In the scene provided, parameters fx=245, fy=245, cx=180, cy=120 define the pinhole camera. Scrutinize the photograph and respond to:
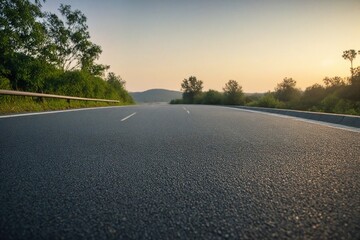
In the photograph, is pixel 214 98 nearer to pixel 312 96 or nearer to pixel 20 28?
pixel 312 96

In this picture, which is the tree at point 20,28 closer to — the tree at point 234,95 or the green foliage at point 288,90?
the tree at point 234,95

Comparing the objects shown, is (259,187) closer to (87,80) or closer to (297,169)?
(297,169)

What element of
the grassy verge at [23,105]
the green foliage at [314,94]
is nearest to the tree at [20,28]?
the grassy verge at [23,105]

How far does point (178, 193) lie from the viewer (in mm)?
2037

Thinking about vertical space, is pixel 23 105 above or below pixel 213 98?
below

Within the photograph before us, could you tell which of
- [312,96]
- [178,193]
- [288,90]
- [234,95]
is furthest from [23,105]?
[288,90]

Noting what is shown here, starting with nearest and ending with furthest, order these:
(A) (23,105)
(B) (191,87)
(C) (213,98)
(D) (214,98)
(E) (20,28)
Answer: (A) (23,105)
(E) (20,28)
(D) (214,98)
(C) (213,98)
(B) (191,87)

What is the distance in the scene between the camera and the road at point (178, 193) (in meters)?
1.46

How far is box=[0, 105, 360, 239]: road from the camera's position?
1.46m

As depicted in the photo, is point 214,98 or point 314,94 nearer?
point 314,94

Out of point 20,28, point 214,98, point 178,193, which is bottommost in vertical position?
point 178,193

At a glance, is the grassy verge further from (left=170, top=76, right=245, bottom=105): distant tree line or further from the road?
(left=170, top=76, right=245, bottom=105): distant tree line

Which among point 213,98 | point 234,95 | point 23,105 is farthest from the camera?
point 213,98

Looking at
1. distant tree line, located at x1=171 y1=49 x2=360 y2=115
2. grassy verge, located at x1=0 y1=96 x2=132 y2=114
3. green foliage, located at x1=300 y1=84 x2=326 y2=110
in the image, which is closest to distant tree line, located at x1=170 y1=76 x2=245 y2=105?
distant tree line, located at x1=171 y1=49 x2=360 y2=115
